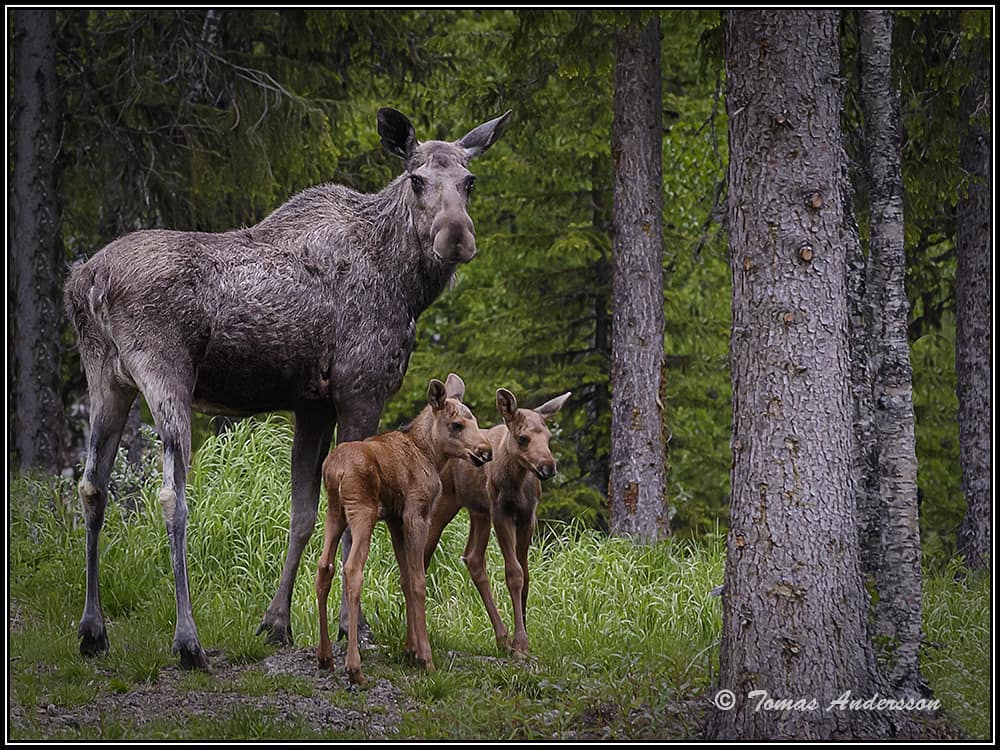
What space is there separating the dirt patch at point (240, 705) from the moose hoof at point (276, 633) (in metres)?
0.68

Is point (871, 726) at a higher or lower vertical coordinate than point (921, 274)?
lower

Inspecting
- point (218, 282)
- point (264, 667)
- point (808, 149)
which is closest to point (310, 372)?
point (218, 282)

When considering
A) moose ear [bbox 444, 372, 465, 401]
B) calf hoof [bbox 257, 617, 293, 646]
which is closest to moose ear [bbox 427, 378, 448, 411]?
moose ear [bbox 444, 372, 465, 401]

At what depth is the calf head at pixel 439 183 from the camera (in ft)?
24.7

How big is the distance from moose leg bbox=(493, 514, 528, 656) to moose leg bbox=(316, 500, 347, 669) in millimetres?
1063

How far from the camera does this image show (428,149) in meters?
8.06

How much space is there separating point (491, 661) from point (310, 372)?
7.26 feet

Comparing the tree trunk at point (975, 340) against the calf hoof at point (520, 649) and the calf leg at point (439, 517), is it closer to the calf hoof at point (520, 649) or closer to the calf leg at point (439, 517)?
the calf hoof at point (520, 649)

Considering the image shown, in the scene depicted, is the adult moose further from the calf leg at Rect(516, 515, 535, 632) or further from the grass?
the calf leg at Rect(516, 515, 535, 632)

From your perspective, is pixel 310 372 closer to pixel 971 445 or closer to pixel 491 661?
pixel 491 661

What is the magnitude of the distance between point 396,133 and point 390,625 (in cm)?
334

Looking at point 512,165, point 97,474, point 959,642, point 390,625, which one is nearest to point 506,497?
point 390,625

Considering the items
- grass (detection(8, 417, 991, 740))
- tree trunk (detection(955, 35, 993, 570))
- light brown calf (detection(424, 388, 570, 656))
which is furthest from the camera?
tree trunk (detection(955, 35, 993, 570))

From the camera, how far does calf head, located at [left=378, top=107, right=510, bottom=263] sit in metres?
7.54
